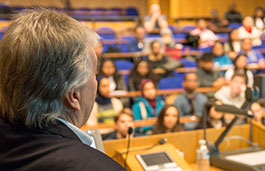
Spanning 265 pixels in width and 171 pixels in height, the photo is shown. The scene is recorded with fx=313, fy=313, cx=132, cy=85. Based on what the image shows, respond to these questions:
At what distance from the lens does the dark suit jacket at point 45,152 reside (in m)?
0.56

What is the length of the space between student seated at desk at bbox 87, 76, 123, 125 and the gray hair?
2351 millimetres

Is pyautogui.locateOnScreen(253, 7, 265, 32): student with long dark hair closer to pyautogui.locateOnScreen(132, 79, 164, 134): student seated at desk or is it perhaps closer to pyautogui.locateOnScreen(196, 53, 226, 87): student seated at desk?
pyautogui.locateOnScreen(196, 53, 226, 87): student seated at desk

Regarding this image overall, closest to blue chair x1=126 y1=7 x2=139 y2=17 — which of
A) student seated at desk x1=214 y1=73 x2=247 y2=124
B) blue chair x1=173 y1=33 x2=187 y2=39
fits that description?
blue chair x1=173 y1=33 x2=187 y2=39

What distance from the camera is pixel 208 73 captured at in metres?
4.09

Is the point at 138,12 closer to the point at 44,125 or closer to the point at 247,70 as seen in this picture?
the point at 247,70

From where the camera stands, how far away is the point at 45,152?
0.57m

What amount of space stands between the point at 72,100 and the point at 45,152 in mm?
133

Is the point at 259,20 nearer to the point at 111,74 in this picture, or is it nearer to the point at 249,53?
the point at 249,53

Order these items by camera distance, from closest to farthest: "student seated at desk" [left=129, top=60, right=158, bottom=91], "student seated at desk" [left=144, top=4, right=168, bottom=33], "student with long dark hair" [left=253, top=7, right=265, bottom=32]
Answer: "student seated at desk" [left=129, top=60, right=158, bottom=91], "student seated at desk" [left=144, top=4, right=168, bottom=33], "student with long dark hair" [left=253, top=7, right=265, bottom=32]

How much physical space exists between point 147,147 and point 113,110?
5.76 feet

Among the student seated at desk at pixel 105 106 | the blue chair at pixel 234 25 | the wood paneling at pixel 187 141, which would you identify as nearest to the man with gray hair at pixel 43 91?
the wood paneling at pixel 187 141

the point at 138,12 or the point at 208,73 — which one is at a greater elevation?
the point at 138,12

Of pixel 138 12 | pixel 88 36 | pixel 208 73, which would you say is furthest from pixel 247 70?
pixel 138 12

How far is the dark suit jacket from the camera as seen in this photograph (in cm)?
56
